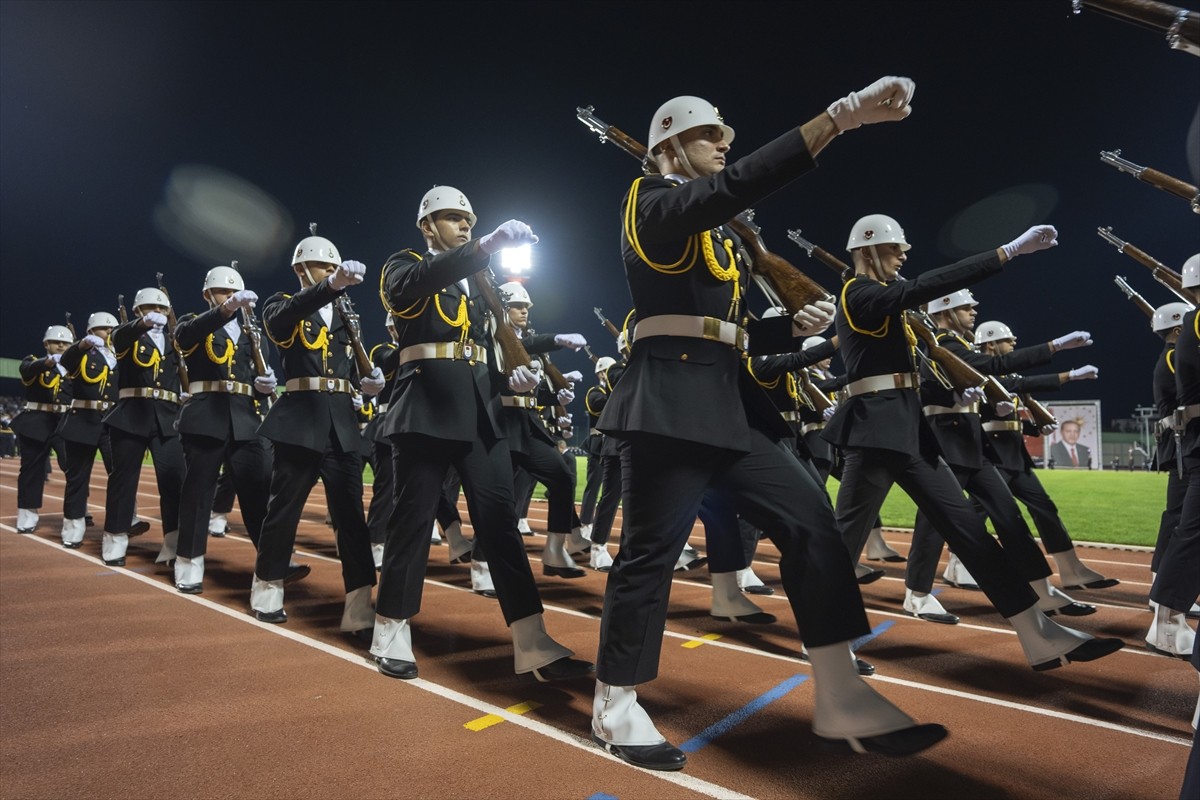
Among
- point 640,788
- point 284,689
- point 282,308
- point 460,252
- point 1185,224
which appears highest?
point 1185,224

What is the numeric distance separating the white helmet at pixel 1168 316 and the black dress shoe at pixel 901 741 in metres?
5.59

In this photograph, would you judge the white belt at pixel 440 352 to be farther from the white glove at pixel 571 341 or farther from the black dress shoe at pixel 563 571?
the black dress shoe at pixel 563 571

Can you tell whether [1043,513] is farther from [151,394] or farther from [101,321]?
[101,321]

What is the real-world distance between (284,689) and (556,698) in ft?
4.29

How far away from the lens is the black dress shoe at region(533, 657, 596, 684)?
3594 millimetres

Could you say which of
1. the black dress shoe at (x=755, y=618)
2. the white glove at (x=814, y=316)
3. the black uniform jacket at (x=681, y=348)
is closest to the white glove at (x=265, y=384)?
the black dress shoe at (x=755, y=618)

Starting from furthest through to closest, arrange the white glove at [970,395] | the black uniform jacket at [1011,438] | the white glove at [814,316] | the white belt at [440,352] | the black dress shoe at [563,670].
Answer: the black uniform jacket at [1011,438]
the white glove at [970,395]
the white belt at [440,352]
the black dress shoe at [563,670]
the white glove at [814,316]

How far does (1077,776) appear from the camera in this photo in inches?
104

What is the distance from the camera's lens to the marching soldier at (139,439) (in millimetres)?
7195

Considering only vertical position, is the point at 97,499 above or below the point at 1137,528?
below

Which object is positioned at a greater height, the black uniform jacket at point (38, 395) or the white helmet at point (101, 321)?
the white helmet at point (101, 321)

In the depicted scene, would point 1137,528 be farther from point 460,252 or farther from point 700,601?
point 460,252

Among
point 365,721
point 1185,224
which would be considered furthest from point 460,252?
point 1185,224

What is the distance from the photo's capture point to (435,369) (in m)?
3.91
